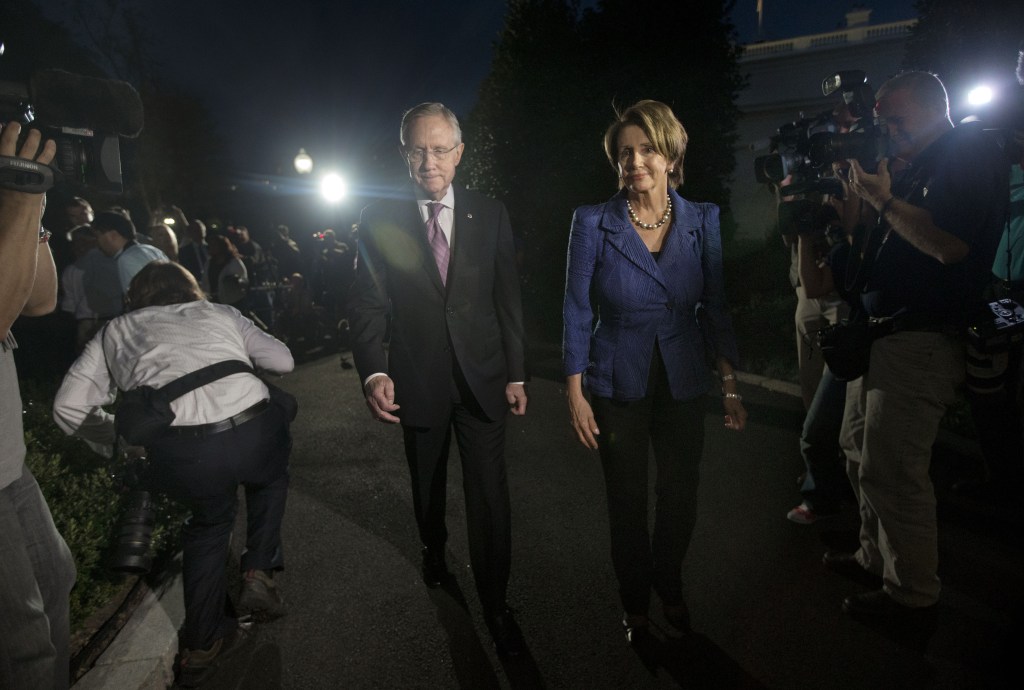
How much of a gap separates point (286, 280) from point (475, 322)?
14.2m

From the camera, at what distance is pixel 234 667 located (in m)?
2.83

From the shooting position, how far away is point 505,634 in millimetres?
2797

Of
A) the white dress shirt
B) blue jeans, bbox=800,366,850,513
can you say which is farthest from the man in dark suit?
blue jeans, bbox=800,366,850,513

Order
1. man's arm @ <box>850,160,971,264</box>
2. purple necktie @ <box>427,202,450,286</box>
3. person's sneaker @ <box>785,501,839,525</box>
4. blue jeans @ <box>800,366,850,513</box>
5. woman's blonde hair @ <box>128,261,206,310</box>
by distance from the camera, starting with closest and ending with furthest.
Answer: man's arm @ <box>850,160,971,264</box>, purple necktie @ <box>427,202,450,286</box>, woman's blonde hair @ <box>128,261,206,310</box>, blue jeans @ <box>800,366,850,513</box>, person's sneaker @ <box>785,501,839,525</box>

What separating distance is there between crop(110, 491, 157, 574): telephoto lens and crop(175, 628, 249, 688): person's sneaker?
1.61 ft

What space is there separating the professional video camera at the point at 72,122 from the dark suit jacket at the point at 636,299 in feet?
5.33

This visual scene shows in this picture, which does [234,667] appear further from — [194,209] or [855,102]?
[194,209]

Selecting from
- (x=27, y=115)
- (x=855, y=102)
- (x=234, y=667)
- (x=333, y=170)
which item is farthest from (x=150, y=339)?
(x=333, y=170)

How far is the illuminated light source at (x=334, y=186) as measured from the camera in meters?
15.1

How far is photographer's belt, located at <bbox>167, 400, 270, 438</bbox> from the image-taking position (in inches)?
107

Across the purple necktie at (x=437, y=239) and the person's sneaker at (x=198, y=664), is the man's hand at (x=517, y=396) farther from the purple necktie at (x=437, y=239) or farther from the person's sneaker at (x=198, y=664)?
the person's sneaker at (x=198, y=664)

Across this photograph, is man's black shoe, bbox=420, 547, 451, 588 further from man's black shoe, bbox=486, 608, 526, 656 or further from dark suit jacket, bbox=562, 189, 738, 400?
dark suit jacket, bbox=562, 189, 738, 400

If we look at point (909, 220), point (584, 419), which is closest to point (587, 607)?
point (584, 419)

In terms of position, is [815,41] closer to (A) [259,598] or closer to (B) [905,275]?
(B) [905,275]
